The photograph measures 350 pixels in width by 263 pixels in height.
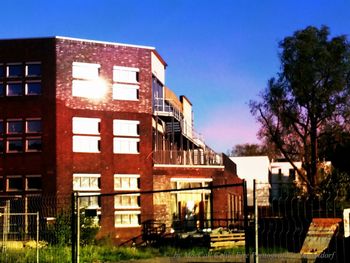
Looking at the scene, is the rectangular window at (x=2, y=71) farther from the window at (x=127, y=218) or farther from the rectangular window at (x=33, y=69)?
the window at (x=127, y=218)

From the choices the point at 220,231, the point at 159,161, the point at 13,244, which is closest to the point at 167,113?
the point at 159,161

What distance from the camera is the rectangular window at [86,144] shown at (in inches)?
1469

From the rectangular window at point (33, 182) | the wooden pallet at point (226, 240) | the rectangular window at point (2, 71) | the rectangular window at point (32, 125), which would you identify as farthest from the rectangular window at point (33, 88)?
the wooden pallet at point (226, 240)

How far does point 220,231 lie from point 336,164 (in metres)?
42.6

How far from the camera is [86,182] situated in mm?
37375

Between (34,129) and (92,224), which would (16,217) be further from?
(34,129)

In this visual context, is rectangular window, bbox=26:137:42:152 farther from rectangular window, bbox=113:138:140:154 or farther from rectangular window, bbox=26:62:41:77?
rectangular window, bbox=113:138:140:154

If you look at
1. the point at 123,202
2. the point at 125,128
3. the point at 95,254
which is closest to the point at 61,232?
the point at 95,254

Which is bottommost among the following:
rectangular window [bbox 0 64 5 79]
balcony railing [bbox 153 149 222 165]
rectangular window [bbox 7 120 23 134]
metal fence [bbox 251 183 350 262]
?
metal fence [bbox 251 183 350 262]

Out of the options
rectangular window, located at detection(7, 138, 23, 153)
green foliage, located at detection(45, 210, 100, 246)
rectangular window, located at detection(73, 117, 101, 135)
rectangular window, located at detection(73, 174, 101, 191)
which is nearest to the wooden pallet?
green foliage, located at detection(45, 210, 100, 246)

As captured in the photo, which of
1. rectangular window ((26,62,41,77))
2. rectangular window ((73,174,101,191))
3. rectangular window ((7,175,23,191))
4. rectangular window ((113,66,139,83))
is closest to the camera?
rectangular window ((7,175,23,191))

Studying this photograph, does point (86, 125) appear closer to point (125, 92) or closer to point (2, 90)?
point (125, 92)

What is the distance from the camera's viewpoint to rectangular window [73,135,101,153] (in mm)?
37312

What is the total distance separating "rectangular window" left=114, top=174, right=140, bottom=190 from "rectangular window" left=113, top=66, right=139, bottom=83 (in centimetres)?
620
